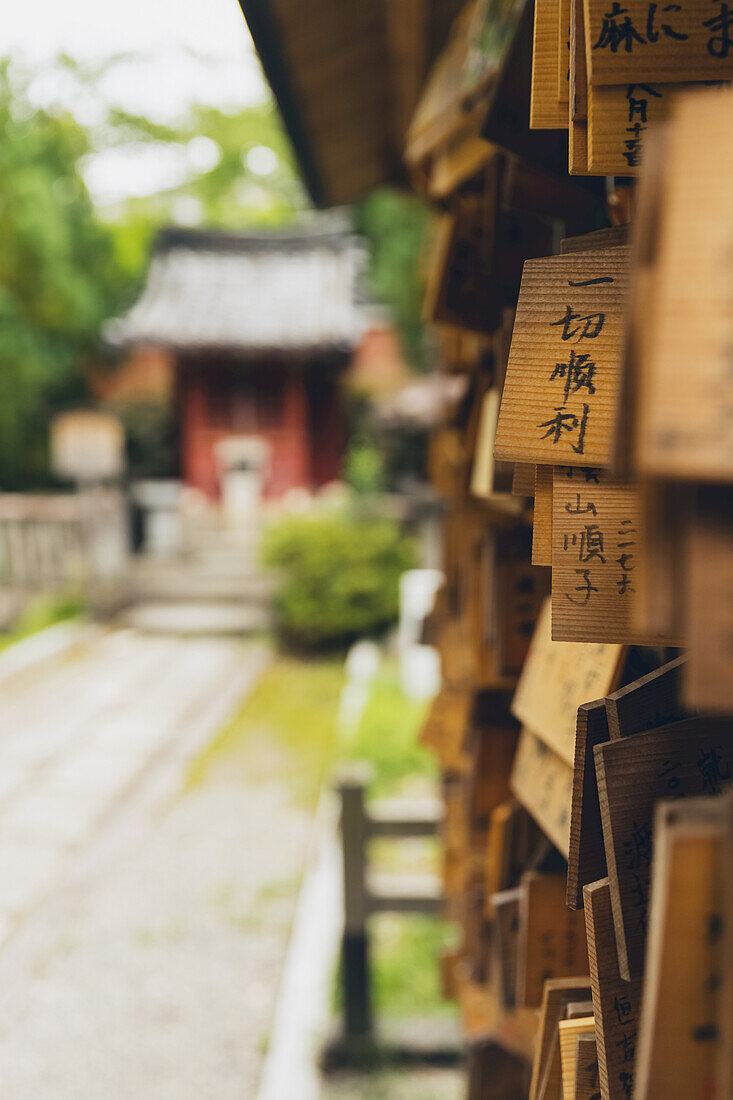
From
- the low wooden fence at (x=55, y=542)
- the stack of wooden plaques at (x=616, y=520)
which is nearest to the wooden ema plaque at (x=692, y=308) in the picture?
the stack of wooden plaques at (x=616, y=520)

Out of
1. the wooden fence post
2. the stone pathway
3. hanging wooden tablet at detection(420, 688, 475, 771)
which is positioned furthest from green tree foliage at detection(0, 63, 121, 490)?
hanging wooden tablet at detection(420, 688, 475, 771)

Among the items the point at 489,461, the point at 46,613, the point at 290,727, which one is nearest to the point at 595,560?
the point at 489,461

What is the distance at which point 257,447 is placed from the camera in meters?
13.2

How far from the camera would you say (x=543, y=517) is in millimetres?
634

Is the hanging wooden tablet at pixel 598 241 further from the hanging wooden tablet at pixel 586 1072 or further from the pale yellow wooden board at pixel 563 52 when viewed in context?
the hanging wooden tablet at pixel 586 1072

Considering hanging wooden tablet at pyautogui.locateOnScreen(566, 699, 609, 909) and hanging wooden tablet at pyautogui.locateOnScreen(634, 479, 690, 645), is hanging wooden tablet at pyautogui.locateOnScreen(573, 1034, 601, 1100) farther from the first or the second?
hanging wooden tablet at pyautogui.locateOnScreen(634, 479, 690, 645)

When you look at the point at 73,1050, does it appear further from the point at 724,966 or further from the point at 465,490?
the point at 724,966

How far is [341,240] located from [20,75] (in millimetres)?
5085

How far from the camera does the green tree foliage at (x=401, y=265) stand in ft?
38.6

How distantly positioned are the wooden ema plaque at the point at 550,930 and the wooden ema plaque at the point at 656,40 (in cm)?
75

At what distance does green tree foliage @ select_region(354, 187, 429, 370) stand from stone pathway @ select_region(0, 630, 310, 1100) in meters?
7.54

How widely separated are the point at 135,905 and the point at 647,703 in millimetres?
3629

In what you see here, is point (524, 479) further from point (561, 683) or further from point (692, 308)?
point (692, 308)

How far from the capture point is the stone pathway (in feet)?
9.04
